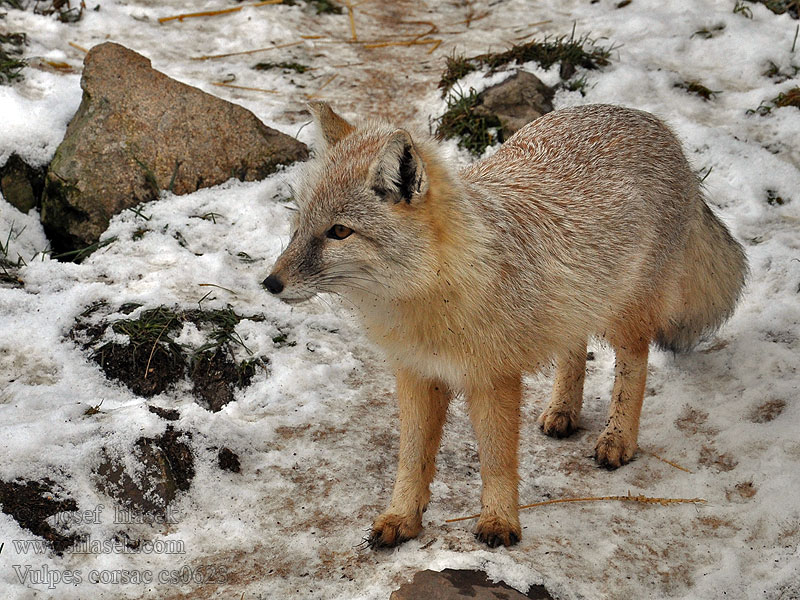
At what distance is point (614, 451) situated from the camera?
428cm

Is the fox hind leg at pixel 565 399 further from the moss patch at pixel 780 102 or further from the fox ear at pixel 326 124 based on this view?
the moss patch at pixel 780 102

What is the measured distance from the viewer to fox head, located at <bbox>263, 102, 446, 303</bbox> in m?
3.01

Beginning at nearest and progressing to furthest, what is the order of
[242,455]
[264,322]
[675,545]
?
[675,545] → [242,455] → [264,322]

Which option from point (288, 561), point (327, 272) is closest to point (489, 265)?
point (327, 272)

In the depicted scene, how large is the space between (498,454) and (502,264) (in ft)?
2.84

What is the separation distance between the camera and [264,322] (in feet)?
16.2

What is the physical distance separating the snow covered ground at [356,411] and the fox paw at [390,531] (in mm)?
52

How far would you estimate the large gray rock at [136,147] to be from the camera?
5648mm

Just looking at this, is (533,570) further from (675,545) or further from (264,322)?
(264,322)

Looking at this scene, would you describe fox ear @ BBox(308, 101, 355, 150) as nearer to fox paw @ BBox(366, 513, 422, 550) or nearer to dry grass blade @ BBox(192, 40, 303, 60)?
fox paw @ BBox(366, 513, 422, 550)

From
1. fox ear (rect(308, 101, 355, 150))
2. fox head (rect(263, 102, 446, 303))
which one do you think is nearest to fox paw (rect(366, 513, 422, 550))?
fox head (rect(263, 102, 446, 303))

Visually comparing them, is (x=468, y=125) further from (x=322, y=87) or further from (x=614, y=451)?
(x=614, y=451)

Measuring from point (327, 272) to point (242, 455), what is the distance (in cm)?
145


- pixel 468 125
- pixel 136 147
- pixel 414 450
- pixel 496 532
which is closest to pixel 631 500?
pixel 496 532
